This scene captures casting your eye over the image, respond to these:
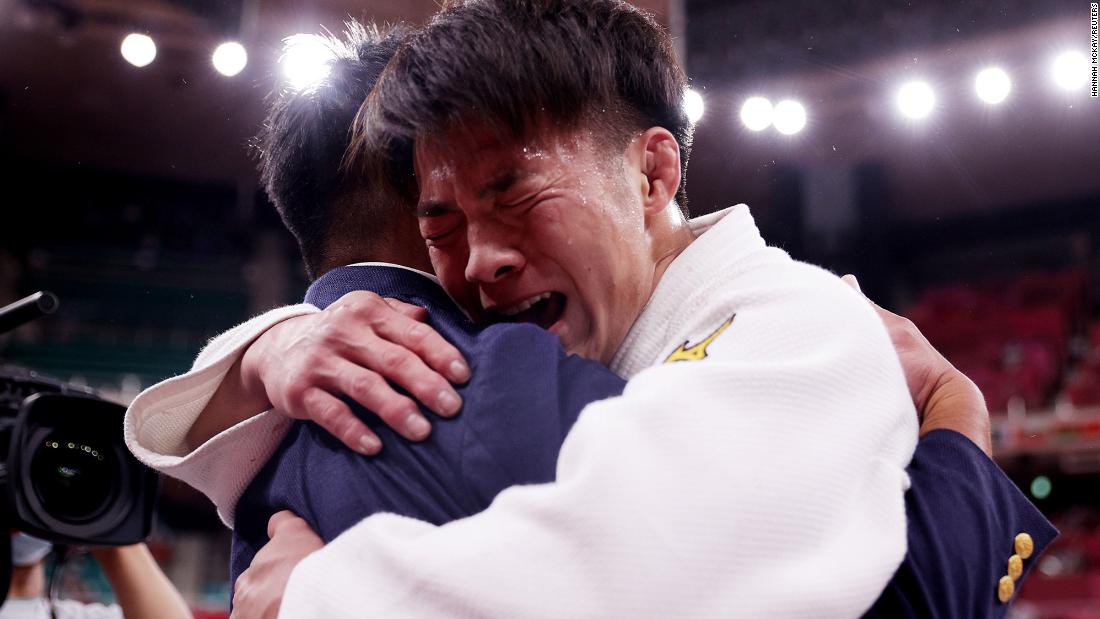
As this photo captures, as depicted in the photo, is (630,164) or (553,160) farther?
(630,164)

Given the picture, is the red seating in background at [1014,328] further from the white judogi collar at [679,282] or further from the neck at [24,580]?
the white judogi collar at [679,282]

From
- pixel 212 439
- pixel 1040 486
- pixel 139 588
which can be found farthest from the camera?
pixel 1040 486

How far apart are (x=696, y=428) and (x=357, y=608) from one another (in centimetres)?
26

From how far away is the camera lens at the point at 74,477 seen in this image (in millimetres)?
1320

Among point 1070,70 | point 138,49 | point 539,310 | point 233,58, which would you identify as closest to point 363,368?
point 539,310

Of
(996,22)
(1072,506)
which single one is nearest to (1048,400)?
(1072,506)

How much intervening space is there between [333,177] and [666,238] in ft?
1.22

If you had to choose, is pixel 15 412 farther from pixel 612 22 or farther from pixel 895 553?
pixel 895 553

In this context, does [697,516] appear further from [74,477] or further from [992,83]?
[992,83]

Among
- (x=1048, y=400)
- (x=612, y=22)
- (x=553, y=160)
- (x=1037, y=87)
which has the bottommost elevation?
(x=1048, y=400)

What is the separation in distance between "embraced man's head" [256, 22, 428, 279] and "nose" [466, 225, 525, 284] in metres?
0.12

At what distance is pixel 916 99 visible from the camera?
5527 millimetres

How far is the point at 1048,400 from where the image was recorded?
284 inches

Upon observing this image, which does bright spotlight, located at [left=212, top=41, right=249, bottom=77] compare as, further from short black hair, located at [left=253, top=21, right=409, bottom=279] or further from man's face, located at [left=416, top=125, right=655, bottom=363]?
man's face, located at [left=416, top=125, right=655, bottom=363]
